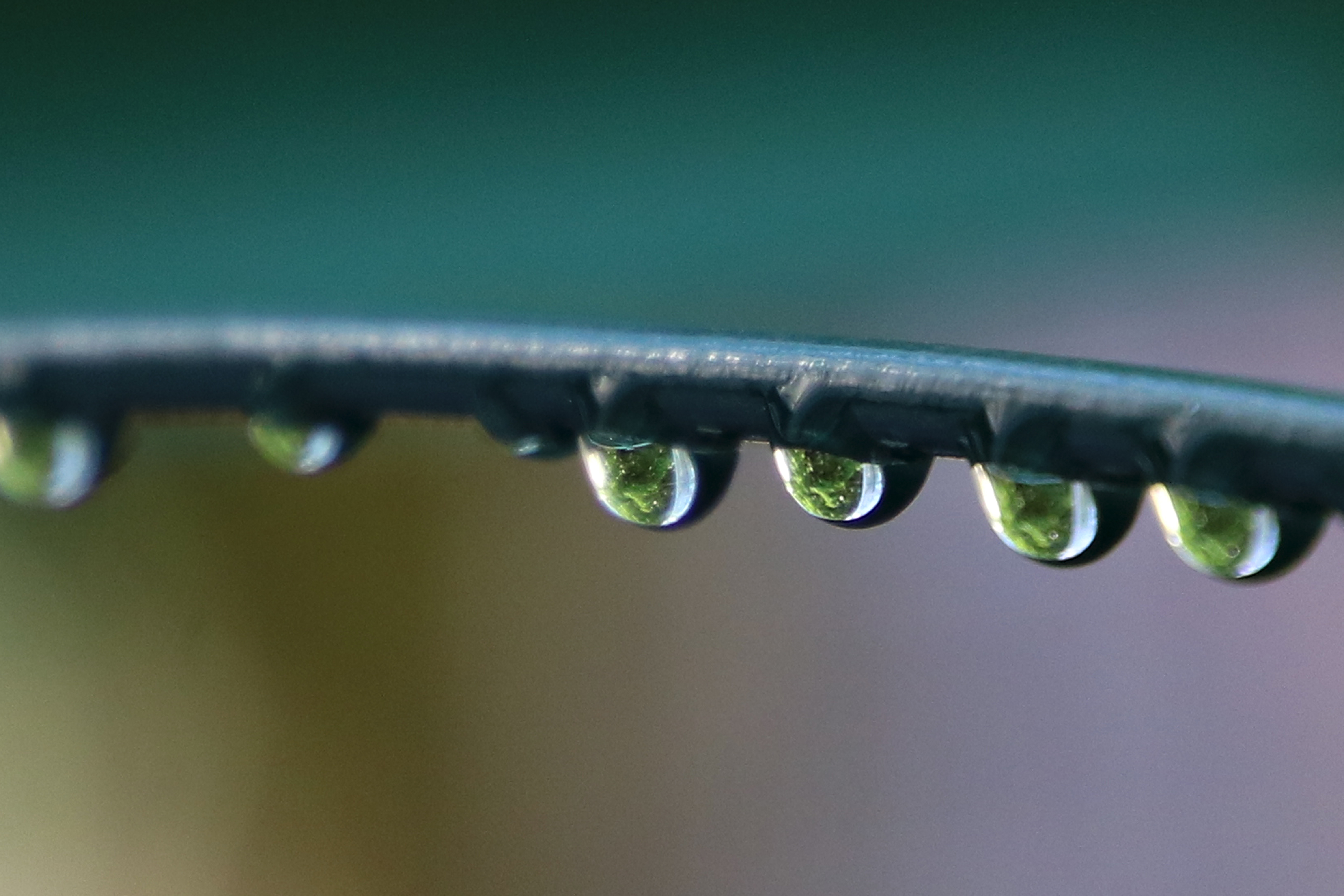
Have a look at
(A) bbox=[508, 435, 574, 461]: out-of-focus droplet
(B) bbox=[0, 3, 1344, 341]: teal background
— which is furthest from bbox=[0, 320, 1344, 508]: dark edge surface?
(B) bbox=[0, 3, 1344, 341]: teal background

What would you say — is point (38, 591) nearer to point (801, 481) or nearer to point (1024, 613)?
point (1024, 613)

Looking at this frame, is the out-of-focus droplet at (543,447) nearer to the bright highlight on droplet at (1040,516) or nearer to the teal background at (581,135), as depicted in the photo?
the bright highlight on droplet at (1040,516)

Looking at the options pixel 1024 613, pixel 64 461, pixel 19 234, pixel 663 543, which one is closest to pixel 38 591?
pixel 663 543

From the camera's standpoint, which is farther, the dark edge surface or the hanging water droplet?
the hanging water droplet

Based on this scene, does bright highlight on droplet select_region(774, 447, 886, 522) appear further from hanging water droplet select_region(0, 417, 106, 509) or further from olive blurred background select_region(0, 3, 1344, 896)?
olive blurred background select_region(0, 3, 1344, 896)

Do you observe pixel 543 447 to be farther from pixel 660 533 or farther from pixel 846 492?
pixel 660 533
